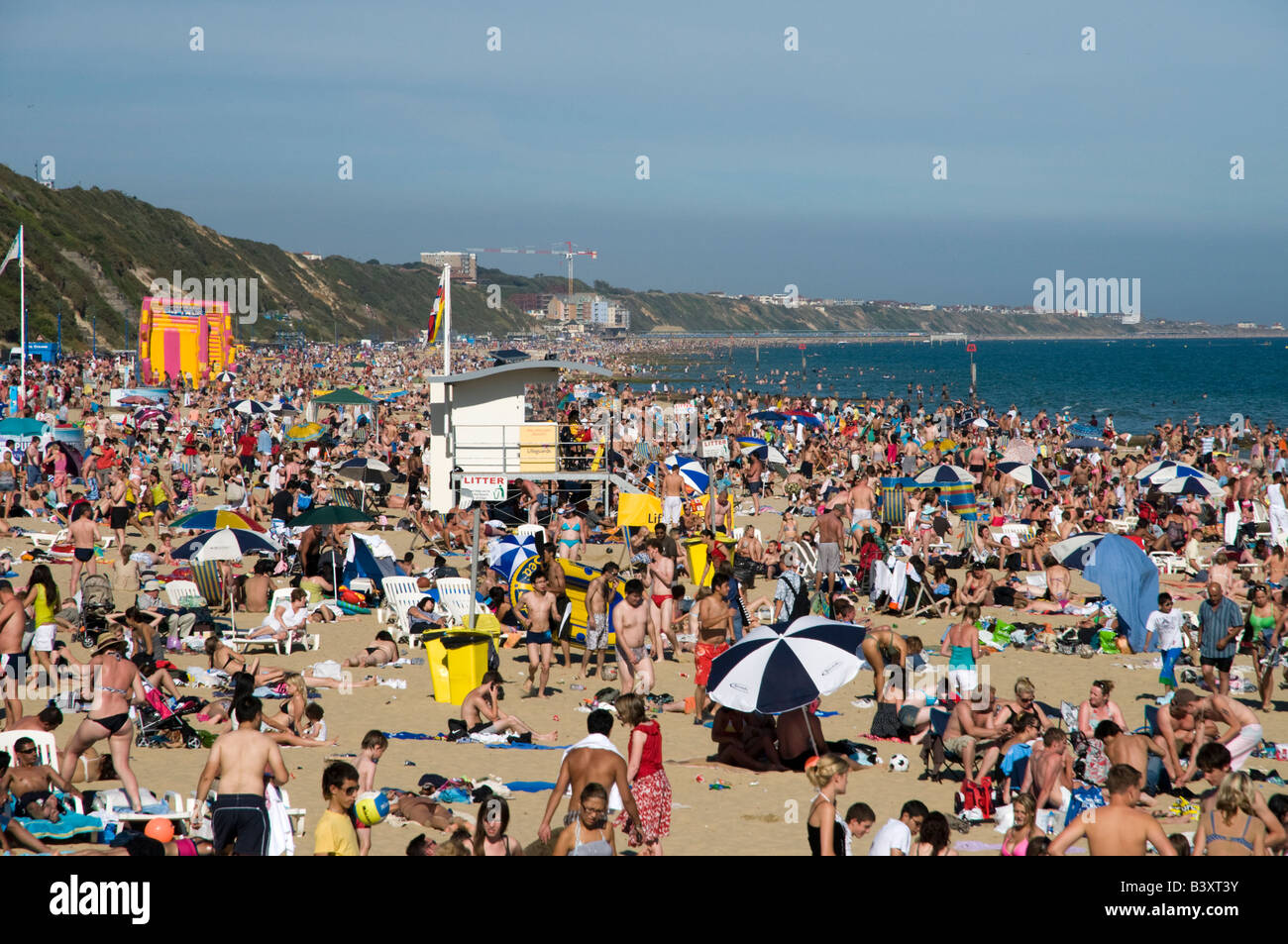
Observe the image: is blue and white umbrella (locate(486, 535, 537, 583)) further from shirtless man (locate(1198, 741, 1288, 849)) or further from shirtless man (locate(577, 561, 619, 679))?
shirtless man (locate(1198, 741, 1288, 849))

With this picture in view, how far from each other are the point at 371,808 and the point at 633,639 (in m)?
3.30

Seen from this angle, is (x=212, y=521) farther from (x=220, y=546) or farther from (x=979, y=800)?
(x=979, y=800)

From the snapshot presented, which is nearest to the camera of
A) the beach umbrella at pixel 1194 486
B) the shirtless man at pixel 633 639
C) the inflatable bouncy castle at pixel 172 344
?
the shirtless man at pixel 633 639

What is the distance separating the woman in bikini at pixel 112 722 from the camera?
707 centimetres

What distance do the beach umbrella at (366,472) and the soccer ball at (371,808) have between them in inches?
540

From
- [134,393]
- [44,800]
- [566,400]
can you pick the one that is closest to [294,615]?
[44,800]

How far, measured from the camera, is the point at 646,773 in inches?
262

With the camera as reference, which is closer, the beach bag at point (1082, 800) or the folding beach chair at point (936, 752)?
the beach bag at point (1082, 800)

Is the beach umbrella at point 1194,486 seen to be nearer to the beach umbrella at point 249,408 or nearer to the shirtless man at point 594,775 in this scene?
the shirtless man at point 594,775

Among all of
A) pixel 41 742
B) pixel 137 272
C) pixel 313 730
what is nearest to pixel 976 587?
pixel 313 730

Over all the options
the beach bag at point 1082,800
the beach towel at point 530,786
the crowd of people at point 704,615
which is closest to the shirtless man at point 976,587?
the crowd of people at point 704,615

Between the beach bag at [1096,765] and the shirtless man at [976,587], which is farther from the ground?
the shirtless man at [976,587]

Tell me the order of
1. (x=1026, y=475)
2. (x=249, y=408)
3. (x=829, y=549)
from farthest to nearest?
(x=249, y=408) < (x=1026, y=475) < (x=829, y=549)

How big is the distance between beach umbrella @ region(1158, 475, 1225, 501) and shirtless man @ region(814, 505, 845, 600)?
22.5 feet
